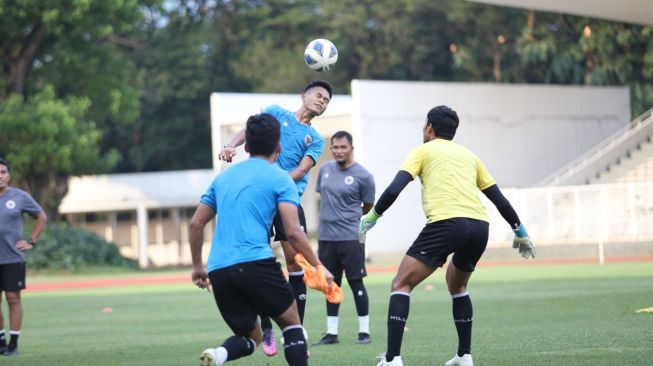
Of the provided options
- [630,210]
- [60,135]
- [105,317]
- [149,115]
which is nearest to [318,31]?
[149,115]

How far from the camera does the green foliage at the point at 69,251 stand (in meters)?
37.6

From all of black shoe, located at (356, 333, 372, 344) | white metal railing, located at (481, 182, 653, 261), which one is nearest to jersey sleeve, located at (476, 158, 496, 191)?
black shoe, located at (356, 333, 372, 344)

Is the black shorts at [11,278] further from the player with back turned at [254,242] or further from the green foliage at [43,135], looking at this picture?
the green foliage at [43,135]

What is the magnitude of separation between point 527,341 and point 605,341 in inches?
30.6

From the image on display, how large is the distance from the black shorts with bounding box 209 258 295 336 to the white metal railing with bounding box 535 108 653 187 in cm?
3216

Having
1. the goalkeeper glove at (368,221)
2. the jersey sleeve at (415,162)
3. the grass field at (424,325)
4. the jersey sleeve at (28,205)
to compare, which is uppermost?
the jersey sleeve at (415,162)

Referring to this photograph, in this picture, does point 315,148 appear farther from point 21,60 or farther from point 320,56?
point 21,60

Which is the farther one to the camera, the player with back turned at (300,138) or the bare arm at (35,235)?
the bare arm at (35,235)

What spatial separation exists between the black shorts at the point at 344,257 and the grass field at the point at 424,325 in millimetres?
753

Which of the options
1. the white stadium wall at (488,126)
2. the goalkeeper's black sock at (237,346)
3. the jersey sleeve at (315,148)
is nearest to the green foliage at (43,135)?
the white stadium wall at (488,126)

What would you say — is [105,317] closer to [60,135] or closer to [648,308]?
[648,308]

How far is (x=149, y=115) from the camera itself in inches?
2454

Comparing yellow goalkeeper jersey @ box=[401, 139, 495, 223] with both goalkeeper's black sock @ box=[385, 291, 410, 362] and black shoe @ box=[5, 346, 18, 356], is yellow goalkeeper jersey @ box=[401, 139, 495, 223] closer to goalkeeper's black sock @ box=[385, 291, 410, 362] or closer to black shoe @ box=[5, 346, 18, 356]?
goalkeeper's black sock @ box=[385, 291, 410, 362]

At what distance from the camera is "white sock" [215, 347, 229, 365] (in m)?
7.47
